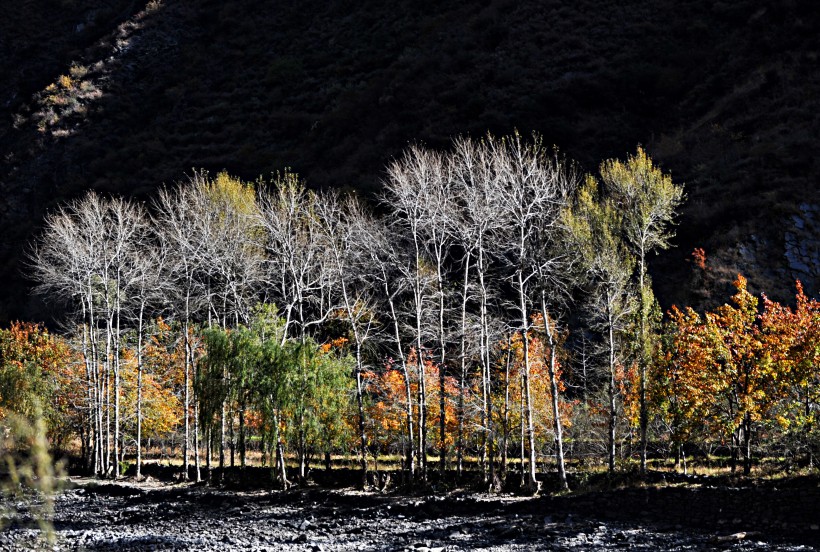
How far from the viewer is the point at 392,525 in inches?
910

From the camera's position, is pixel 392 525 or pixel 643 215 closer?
pixel 392 525

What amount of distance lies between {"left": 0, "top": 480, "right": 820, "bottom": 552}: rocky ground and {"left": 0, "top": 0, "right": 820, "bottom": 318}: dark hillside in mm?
22958

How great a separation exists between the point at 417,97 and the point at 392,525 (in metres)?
65.9

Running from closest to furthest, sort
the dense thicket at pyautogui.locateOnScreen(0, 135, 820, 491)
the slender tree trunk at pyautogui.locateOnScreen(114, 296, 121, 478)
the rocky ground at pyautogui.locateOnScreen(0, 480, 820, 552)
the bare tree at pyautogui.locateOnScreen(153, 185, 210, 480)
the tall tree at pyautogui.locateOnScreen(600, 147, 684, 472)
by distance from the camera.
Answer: the rocky ground at pyautogui.locateOnScreen(0, 480, 820, 552) < the dense thicket at pyautogui.locateOnScreen(0, 135, 820, 491) < the tall tree at pyautogui.locateOnScreen(600, 147, 684, 472) < the slender tree trunk at pyautogui.locateOnScreen(114, 296, 121, 478) < the bare tree at pyautogui.locateOnScreen(153, 185, 210, 480)

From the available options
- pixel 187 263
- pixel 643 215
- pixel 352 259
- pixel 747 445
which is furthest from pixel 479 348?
pixel 187 263

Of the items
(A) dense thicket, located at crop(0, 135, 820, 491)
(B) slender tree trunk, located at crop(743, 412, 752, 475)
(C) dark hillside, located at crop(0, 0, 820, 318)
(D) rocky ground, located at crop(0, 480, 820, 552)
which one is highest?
(C) dark hillside, located at crop(0, 0, 820, 318)

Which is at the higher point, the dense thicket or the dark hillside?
the dark hillside

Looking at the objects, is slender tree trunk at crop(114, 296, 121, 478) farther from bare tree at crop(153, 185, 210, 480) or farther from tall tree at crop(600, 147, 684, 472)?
tall tree at crop(600, 147, 684, 472)

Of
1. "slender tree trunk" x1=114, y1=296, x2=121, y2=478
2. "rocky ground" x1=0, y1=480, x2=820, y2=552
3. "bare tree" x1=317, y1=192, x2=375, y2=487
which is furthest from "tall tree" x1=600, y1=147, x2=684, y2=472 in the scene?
"slender tree trunk" x1=114, y1=296, x2=121, y2=478

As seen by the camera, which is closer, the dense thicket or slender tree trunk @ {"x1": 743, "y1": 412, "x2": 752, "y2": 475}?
slender tree trunk @ {"x1": 743, "y1": 412, "x2": 752, "y2": 475}

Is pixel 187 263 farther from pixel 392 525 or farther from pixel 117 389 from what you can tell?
pixel 392 525

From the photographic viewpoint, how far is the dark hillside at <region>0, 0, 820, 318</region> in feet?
163

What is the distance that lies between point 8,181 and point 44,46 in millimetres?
29799

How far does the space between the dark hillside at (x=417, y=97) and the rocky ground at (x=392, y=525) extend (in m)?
23.0
